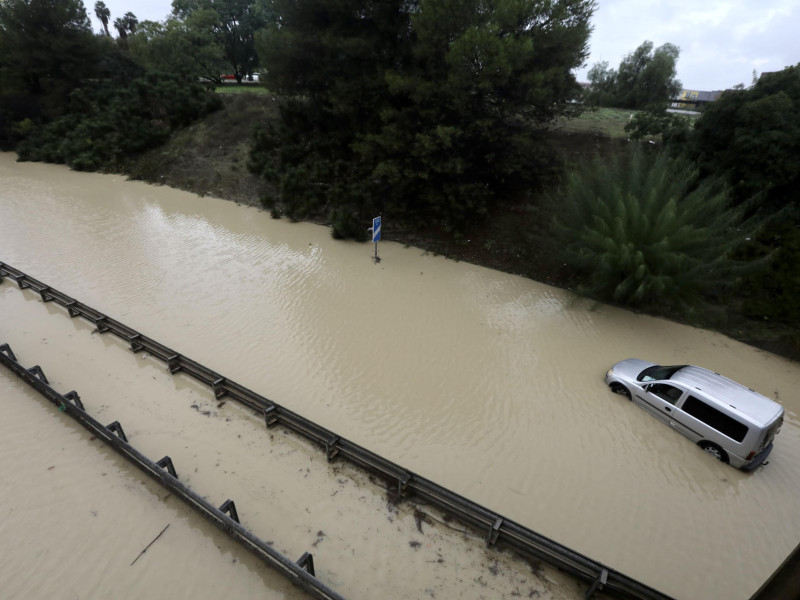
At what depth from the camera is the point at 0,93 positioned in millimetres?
25500

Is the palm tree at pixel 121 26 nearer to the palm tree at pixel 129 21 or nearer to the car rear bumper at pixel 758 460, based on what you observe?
the palm tree at pixel 129 21

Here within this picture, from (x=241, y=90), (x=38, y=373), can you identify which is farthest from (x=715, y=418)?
(x=241, y=90)

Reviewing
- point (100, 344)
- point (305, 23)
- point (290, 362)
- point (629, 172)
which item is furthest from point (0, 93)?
point (629, 172)

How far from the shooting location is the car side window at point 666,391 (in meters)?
6.54

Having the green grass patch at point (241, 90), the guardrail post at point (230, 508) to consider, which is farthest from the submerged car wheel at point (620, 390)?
the green grass patch at point (241, 90)

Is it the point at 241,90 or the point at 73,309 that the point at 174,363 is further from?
the point at 241,90

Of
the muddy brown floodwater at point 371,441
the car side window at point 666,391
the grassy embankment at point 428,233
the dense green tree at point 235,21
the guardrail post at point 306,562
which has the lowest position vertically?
the muddy brown floodwater at point 371,441

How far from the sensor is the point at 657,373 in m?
7.16

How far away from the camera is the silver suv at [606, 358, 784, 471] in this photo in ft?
19.0

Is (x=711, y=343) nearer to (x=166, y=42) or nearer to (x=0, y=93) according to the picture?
(x=166, y=42)

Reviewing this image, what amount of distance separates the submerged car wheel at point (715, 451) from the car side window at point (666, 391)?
78 cm

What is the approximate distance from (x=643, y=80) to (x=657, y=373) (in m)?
24.2

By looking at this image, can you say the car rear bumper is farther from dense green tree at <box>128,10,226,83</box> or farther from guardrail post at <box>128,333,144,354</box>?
dense green tree at <box>128,10,226,83</box>

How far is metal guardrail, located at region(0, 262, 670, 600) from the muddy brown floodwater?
226 mm
